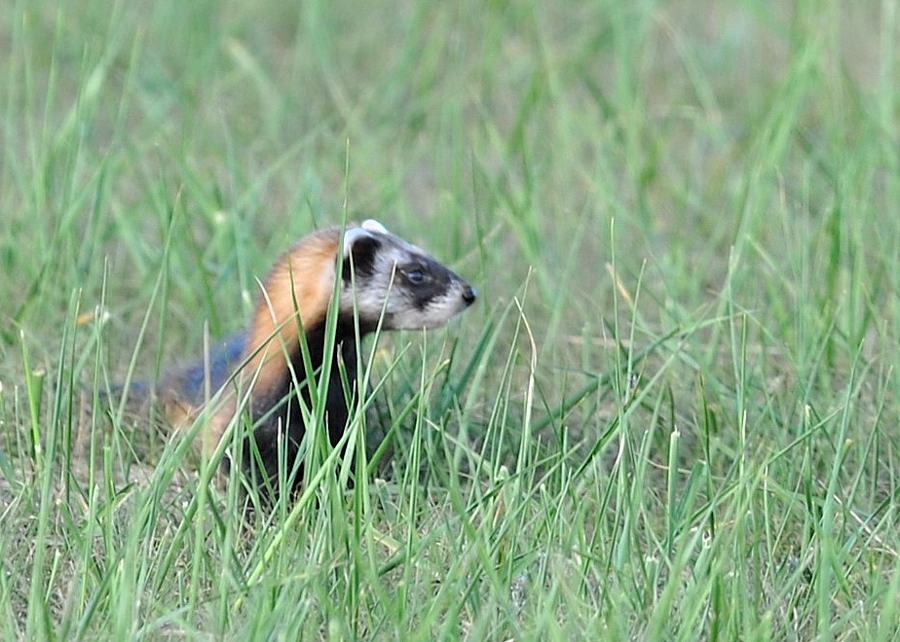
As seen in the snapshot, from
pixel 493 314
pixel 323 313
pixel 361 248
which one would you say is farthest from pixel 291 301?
pixel 493 314

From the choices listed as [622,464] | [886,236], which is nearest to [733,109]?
[886,236]

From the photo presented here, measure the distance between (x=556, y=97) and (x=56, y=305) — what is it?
1623mm

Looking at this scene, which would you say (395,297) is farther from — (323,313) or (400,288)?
(323,313)

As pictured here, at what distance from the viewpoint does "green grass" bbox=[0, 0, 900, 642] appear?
9.37ft

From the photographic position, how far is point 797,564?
3113 mm

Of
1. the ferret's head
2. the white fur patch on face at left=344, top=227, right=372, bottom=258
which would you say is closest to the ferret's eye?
the ferret's head

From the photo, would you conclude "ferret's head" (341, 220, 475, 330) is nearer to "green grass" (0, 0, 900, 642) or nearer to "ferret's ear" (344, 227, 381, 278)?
"ferret's ear" (344, 227, 381, 278)

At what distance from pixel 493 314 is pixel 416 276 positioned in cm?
18

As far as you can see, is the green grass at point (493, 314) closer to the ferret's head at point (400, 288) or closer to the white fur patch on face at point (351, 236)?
the ferret's head at point (400, 288)

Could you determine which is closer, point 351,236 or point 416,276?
point 351,236

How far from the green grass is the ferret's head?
5.8 inches

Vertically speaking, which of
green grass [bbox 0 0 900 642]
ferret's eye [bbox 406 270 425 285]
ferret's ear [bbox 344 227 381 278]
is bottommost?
green grass [bbox 0 0 900 642]

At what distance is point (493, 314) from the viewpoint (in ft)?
12.1

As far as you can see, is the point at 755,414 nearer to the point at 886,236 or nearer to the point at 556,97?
the point at 886,236
